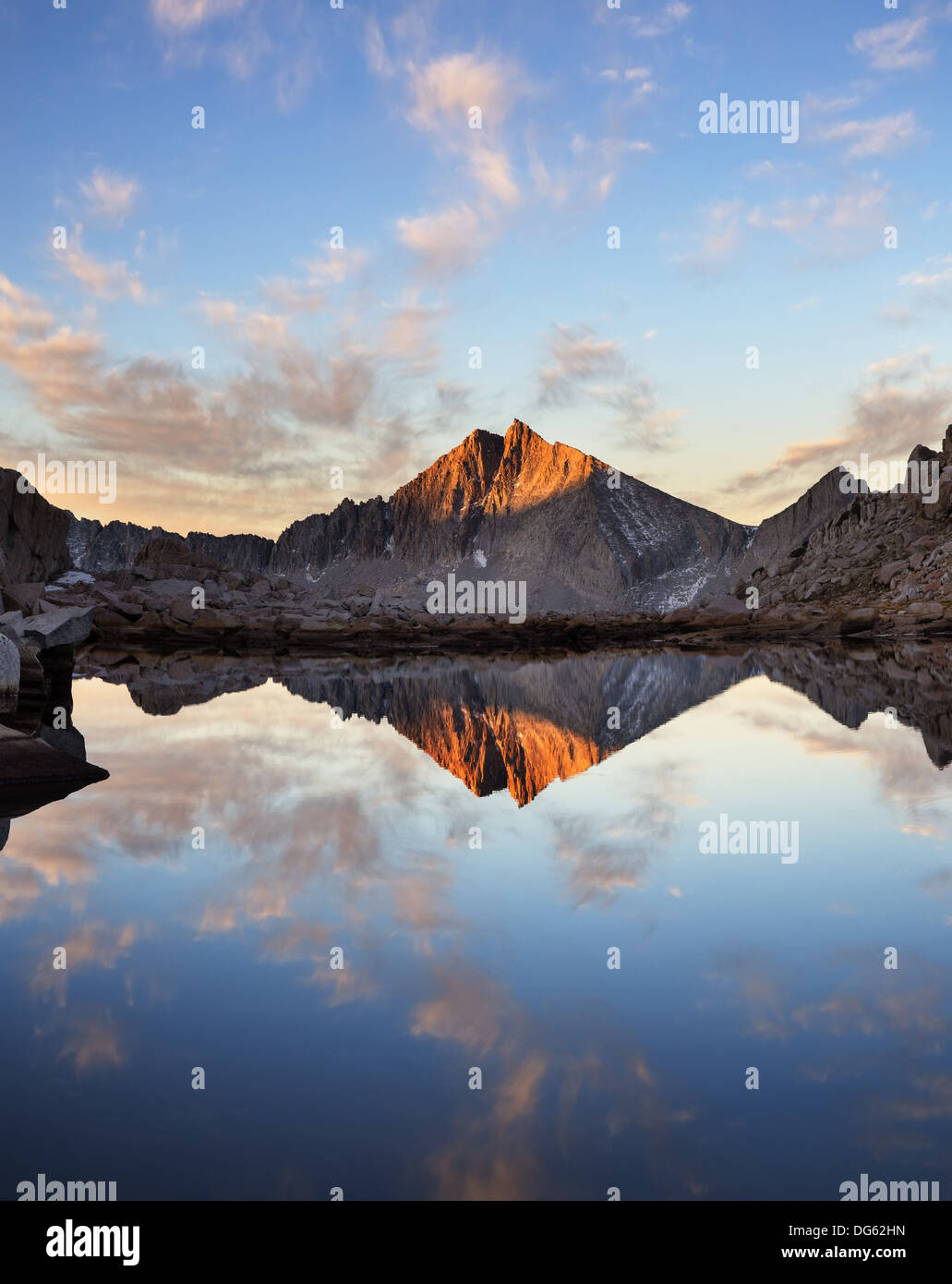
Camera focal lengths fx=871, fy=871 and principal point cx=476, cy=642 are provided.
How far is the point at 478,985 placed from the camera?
8.54ft

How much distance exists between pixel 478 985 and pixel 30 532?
43.3 m

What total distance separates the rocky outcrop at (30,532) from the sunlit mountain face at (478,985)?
37789mm

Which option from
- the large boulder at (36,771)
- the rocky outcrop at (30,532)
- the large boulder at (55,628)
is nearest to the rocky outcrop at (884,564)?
the large boulder at (55,628)

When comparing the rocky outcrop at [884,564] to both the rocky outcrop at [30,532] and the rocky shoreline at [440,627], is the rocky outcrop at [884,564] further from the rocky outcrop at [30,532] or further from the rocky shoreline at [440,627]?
the rocky outcrop at [30,532]

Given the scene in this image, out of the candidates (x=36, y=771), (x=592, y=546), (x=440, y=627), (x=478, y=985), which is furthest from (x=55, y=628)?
(x=592, y=546)

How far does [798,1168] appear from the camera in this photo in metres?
1.77

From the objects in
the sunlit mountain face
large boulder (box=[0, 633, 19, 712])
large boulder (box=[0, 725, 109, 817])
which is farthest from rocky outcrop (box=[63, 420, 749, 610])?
the sunlit mountain face

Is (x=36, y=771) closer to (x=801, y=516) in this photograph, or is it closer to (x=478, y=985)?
(x=478, y=985)

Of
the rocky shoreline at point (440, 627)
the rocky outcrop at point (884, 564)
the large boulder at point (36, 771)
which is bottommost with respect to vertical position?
the large boulder at point (36, 771)

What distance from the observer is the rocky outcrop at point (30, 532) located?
127 feet

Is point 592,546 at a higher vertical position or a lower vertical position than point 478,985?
higher

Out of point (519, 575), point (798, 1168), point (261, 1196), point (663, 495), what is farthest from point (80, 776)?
point (663, 495)

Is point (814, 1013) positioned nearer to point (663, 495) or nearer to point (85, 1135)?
point (85, 1135)

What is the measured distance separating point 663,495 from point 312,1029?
200225mm
